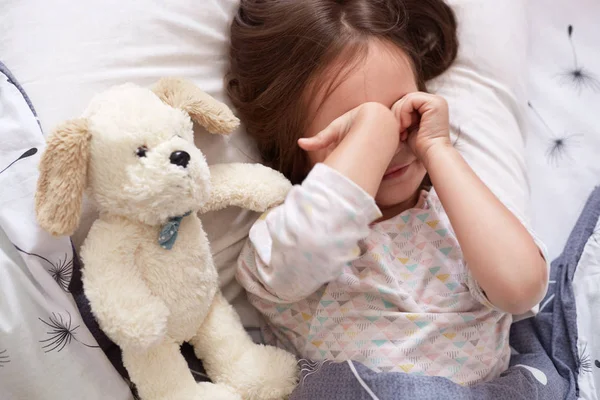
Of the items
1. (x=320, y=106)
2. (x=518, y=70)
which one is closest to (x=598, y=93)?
(x=518, y=70)

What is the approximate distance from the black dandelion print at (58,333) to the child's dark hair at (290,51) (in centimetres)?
41

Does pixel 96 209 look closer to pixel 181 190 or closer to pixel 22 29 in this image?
pixel 181 190

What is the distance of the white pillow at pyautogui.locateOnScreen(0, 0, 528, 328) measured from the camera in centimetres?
76

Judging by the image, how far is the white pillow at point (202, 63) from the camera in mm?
759

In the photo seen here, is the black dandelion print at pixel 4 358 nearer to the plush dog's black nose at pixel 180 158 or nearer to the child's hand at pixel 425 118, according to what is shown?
the plush dog's black nose at pixel 180 158

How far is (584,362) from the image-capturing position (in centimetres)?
87

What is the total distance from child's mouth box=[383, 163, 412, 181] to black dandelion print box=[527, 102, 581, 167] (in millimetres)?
412

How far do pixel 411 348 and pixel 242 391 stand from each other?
0.81ft

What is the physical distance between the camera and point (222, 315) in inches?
30.4

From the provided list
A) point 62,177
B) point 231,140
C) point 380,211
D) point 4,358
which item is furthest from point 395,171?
point 4,358

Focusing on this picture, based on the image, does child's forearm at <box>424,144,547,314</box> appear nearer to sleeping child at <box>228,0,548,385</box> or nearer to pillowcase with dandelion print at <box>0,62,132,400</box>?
sleeping child at <box>228,0,548,385</box>

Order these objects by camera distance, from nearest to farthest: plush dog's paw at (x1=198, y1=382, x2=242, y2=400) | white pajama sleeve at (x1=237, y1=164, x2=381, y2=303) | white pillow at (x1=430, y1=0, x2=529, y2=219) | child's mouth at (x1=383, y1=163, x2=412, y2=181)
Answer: white pajama sleeve at (x1=237, y1=164, x2=381, y2=303) < plush dog's paw at (x1=198, y1=382, x2=242, y2=400) < child's mouth at (x1=383, y1=163, x2=412, y2=181) < white pillow at (x1=430, y1=0, x2=529, y2=219)

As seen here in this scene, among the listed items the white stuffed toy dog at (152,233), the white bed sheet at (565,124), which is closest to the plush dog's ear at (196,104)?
the white stuffed toy dog at (152,233)

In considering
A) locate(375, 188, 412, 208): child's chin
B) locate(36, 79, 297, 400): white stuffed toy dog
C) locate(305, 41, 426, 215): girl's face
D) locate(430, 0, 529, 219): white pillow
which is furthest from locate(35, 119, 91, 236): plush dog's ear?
locate(430, 0, 529, 219): white pillow
